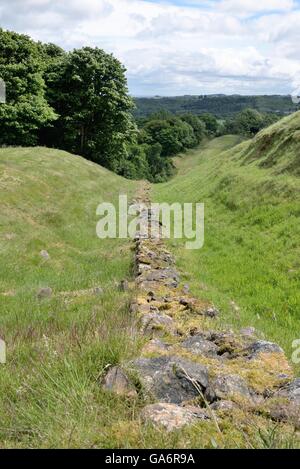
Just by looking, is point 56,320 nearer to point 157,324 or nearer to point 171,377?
point 157,324

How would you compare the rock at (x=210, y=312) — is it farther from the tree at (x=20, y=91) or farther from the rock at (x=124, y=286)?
the tree at (x=20, y=91)

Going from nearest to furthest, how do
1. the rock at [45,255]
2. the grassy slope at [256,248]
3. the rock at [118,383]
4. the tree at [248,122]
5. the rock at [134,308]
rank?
the rock at [118,383] < the rock at [134,308] < the grassy slope at [256,248] < the rock at [45,255] < the tree at [248,122]

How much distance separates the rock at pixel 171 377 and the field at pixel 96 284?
300 millimetres

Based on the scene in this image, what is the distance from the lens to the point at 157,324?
24.3 feet

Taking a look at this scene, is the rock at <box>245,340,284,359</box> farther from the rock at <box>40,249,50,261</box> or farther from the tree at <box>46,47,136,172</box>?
the tree at <box>46,47,136,172</box>

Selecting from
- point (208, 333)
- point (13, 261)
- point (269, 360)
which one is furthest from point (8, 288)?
point (269, 360)

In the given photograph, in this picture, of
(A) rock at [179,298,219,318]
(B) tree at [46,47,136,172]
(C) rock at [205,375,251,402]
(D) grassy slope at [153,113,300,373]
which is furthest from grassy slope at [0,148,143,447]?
(B) tree at [46,47,136,172]

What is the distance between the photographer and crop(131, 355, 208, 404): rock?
16.5 ft

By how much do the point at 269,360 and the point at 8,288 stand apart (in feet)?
32.2

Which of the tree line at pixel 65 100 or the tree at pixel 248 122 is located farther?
the tree at pixel 248 122

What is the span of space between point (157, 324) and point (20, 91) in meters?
47.3

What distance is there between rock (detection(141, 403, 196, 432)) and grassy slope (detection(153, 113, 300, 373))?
454cm

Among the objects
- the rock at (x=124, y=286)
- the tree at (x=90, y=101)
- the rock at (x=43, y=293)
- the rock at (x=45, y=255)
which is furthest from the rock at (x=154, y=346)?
the tree at (x=90, y=101)

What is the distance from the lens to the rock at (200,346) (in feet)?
21.7
